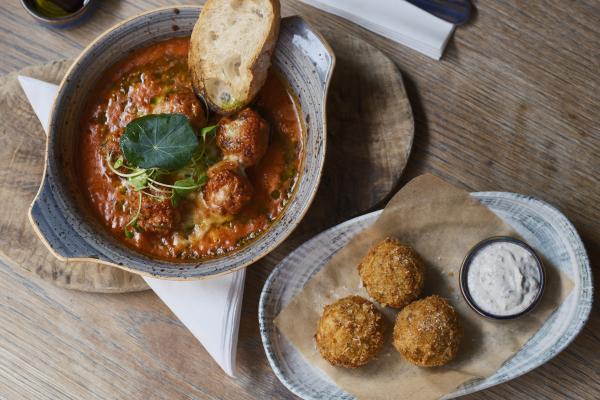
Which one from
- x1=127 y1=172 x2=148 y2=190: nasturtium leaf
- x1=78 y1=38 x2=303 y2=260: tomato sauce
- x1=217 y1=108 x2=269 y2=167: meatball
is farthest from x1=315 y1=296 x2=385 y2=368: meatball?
x1=127 y1=172 x2=148 y2=190: nasturtium leaf

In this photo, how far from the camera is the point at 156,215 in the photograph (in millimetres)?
2867

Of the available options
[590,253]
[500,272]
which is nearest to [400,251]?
[500,272]

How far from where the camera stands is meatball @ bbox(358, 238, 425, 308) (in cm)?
289

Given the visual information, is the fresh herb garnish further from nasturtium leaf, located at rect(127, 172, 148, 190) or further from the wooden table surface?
the wooden table surface

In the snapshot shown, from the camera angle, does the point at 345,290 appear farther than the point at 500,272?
Yes

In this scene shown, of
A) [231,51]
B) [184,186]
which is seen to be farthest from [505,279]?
[231,51]

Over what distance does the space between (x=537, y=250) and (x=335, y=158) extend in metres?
1.08

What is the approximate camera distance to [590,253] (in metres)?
3.04

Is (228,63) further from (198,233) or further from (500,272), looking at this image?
(500,272)

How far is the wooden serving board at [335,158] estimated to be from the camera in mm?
3031

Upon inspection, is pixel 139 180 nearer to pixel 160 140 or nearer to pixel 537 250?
pixel 160 140

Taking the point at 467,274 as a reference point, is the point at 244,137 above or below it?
above

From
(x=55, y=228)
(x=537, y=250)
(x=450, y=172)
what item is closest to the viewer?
(x=55, y=228)

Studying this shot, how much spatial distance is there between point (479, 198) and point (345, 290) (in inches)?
31.0
